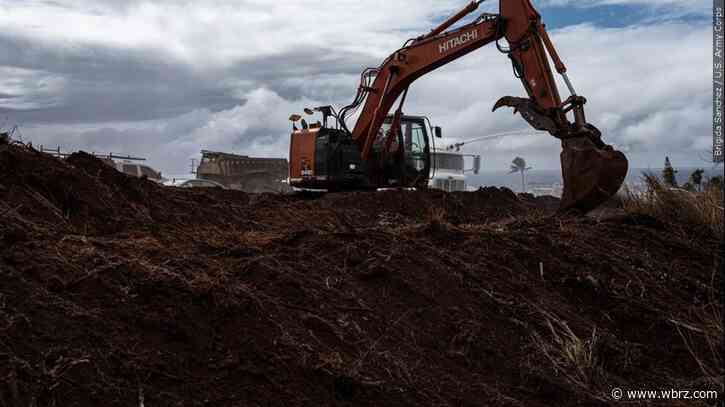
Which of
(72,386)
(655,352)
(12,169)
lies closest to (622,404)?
(655,352)

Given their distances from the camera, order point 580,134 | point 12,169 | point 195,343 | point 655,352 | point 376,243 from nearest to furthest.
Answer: point 195,343, point 655,352, point 376,243, point 12,169, point 580,134

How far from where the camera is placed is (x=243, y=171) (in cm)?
2817

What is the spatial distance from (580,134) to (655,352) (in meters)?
4.87

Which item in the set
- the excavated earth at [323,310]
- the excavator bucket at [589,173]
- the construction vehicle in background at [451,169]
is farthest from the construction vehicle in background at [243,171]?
the excavated earth at [323,310]

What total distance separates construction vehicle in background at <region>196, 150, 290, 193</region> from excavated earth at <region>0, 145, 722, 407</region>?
19.2 metres

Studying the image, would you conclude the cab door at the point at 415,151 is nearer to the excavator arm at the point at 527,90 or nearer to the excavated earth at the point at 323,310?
the excavator arm at the point at 527,90

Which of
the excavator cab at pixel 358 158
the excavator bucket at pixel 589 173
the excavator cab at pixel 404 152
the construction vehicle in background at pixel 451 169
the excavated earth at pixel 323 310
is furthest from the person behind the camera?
the construction vehicle in background at pixel 451 169

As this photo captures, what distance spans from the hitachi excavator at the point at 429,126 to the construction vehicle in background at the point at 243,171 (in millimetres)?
10990

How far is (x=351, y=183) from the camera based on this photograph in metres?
16.1

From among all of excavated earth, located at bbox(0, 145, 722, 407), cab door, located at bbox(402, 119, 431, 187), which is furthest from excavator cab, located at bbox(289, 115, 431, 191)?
excavated earth, located at bbox(0, 145, 722, 407)

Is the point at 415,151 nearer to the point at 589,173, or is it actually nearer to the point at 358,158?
the point at 358,158

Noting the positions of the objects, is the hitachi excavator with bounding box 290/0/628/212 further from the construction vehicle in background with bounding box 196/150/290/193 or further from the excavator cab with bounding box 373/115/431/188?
the construction vehicle in background with bounding box 196/150/290/193

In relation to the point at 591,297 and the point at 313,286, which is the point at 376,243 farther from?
the point at 591,297

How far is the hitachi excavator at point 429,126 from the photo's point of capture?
33.0ft
